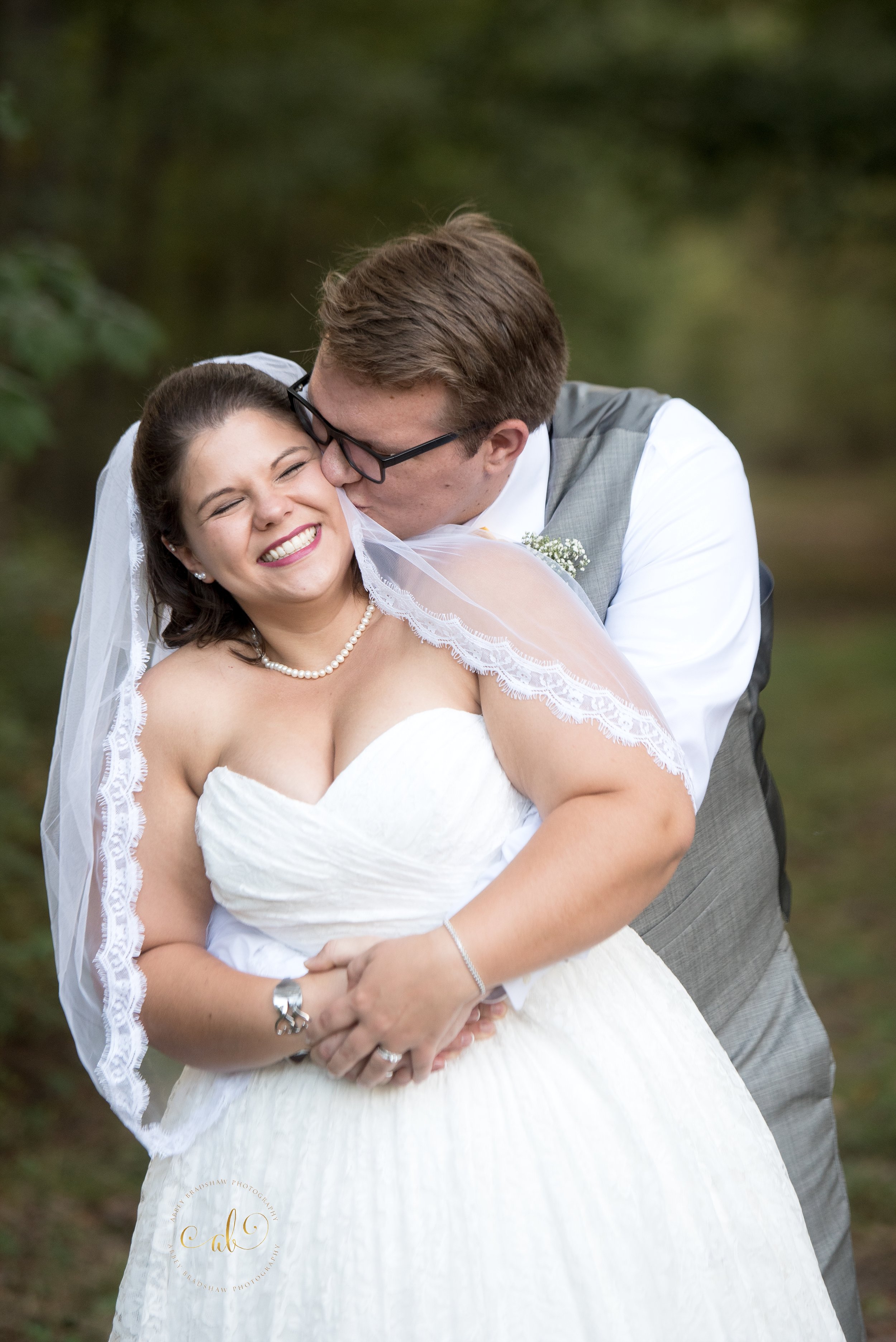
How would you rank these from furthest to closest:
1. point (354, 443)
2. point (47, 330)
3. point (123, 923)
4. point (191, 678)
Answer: point (47, 330), point (354, 443), point (191, 678), point (123, 923)

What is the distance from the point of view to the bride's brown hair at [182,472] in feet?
7.72

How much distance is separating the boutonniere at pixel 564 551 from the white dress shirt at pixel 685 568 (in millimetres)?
88

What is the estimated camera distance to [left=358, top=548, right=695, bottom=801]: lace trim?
2102 millimetres

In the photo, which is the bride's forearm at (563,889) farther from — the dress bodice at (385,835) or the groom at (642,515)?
the groom at (642,515)

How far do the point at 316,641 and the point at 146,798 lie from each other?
42cm

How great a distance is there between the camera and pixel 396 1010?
1990mm

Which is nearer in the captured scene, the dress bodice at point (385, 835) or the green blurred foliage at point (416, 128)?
the dress bodice at point (385, 835)

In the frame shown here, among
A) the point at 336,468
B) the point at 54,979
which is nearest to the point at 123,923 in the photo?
the point at 336,468

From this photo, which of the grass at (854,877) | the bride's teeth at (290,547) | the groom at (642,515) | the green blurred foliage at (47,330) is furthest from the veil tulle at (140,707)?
the grass at (854,877)

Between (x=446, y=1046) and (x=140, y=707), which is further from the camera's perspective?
(x=140, y=707)

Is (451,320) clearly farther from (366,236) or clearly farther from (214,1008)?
(366,236)

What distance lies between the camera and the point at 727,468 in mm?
2893

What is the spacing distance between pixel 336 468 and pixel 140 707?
0.59 m

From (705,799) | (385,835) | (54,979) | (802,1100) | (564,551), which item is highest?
(564,551)
